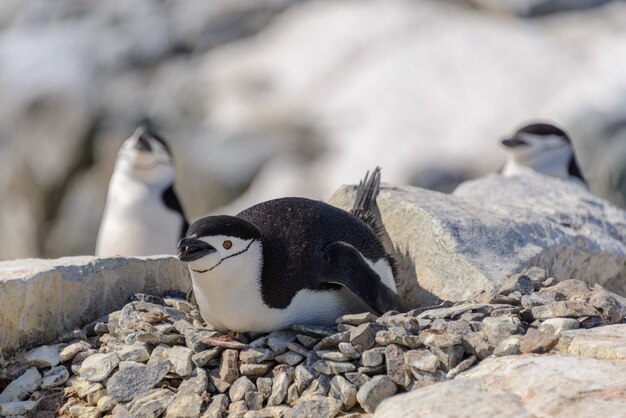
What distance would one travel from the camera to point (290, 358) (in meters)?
4.05

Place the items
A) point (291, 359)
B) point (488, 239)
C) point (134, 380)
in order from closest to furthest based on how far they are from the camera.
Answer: point (291, 359), point (134, 380), point (488, 239)

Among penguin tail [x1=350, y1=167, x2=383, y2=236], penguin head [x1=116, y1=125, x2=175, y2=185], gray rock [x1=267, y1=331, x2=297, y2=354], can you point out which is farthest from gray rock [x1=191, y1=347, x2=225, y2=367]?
penguin head [x1=116, y1=125, x2=175, y2=185]

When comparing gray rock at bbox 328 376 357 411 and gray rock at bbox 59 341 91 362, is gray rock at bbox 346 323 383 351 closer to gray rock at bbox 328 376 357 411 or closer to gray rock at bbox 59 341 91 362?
gray rock at bbox 328 376 357 411

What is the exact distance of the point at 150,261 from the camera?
525 cm

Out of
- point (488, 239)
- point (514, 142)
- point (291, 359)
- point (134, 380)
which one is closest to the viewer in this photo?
point (291, 359)

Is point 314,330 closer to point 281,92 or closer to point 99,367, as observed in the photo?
point 99,367

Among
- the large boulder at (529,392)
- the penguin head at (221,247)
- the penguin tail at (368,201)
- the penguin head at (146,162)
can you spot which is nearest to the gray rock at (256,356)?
the penguin head at (221,247)

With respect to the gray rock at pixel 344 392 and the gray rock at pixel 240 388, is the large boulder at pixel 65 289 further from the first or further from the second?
the gray rock at pixel 344 392

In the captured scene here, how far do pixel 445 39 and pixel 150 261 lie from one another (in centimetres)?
1217

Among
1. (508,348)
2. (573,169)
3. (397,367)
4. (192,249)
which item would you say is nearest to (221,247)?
(192,249)

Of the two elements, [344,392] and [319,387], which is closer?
[344,392]

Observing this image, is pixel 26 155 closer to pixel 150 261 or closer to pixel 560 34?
pixel 560 34

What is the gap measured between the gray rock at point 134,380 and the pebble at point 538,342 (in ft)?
4.72

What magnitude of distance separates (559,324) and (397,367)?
0.69 metres
